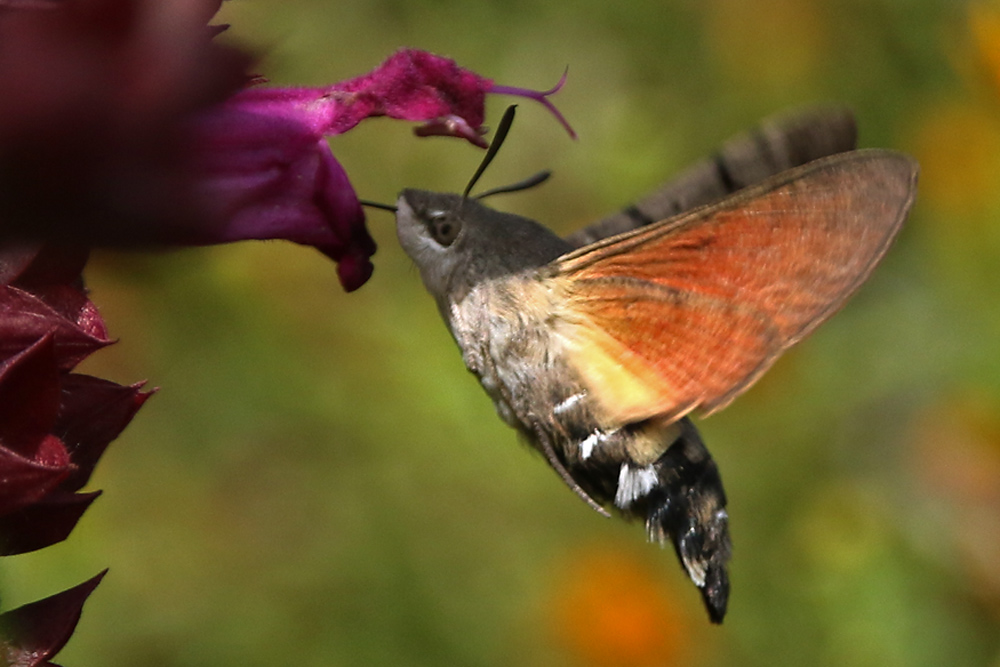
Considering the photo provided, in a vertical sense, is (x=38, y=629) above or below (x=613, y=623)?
above

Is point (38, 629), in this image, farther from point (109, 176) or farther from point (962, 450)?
point (962, 450)

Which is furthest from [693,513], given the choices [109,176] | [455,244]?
[109,176]

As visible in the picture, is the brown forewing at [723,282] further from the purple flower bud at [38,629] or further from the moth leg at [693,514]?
the purple flower bud at [38,629]

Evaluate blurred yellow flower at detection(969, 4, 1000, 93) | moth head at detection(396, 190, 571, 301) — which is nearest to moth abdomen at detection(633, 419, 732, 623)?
moth head at detection(396, 190, 571, 301)

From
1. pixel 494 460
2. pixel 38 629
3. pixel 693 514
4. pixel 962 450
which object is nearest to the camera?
pixel 38 629

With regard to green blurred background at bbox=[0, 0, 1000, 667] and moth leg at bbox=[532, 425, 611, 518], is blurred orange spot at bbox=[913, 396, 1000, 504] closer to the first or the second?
green blurred background at bbox=[0, 0, 1000, 667]

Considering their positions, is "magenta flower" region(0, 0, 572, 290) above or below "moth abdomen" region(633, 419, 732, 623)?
above

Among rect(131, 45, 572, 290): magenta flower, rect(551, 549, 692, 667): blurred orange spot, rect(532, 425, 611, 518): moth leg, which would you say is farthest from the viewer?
rect(551, 549, 692, 667): blurred orange spot

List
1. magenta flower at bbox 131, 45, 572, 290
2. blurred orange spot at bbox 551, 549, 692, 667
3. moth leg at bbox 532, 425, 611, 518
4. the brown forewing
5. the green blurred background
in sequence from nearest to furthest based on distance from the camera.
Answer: magenta flower at bbox 131, 45, 572, 290 → the brown forewing → moth leg at bbox 532, 425, 611, 518 → the green blurred background → blurred orange spot at bbox 551, 549, 692, 667
